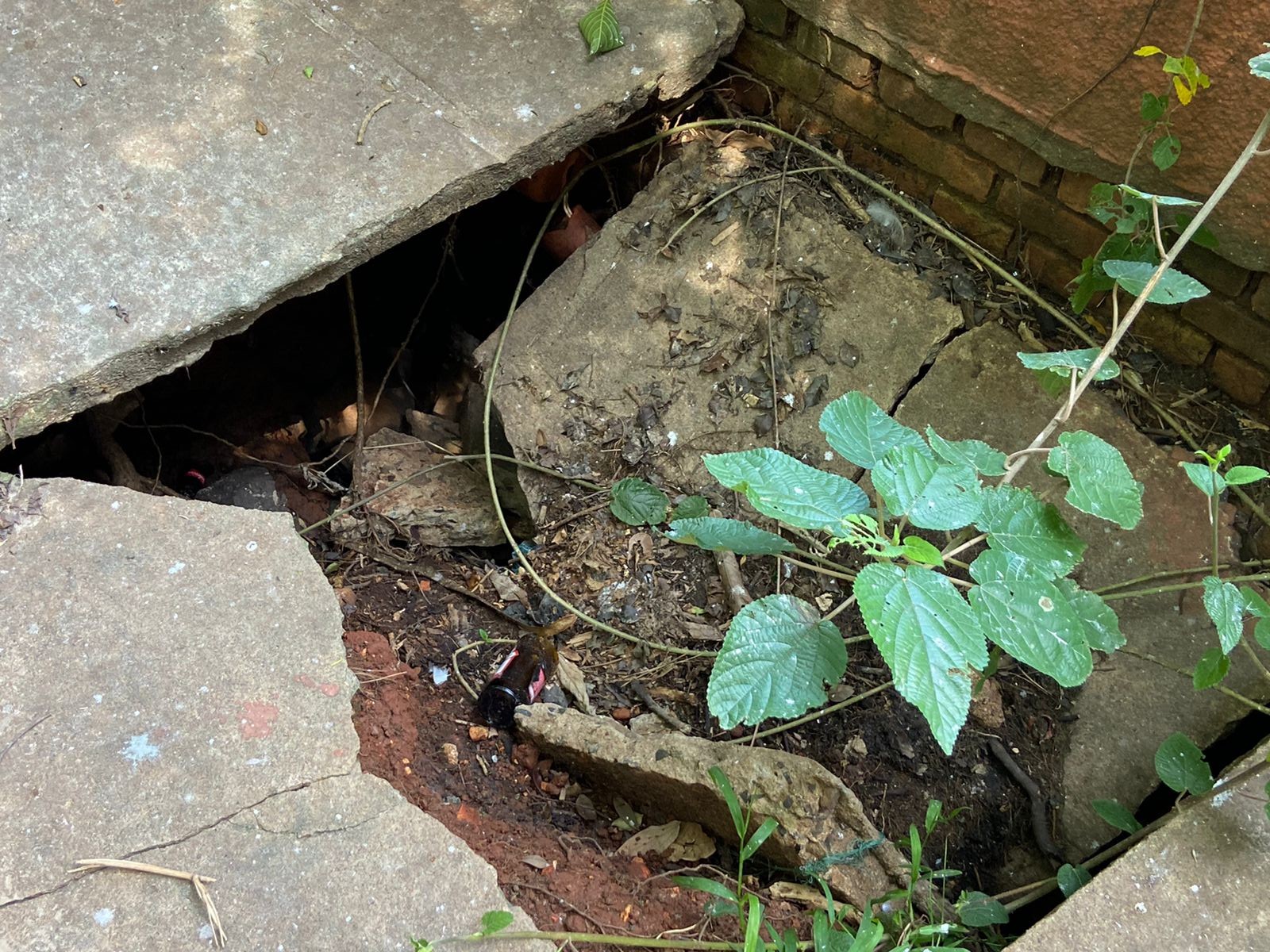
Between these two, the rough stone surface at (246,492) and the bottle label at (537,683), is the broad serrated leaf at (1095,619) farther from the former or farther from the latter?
the rough stone surface at (246,492)

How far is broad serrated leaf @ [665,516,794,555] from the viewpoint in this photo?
176 cm

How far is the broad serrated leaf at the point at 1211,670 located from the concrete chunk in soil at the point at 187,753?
1352mm

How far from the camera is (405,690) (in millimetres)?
2047

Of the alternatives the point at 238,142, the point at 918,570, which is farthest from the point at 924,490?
the point at 238,142

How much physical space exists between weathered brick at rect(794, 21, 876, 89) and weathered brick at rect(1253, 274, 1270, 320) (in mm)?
1137

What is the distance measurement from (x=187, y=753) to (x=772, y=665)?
986 millimetres

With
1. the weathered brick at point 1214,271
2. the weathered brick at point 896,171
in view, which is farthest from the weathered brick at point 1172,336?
the weathered brick at point 896,171

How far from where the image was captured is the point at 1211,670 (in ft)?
5.74

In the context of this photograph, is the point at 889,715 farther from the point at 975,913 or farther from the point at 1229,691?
the point at 1229,691

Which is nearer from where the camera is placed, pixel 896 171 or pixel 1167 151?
pixel 1167 151

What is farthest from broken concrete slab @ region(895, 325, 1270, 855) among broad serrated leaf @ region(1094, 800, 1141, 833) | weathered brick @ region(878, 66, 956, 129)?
weathered brick @ region(878, 66, 956, 129)

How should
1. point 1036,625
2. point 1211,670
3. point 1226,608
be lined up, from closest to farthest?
1. point 1036,625
2. point 1226,608
3. point 1211,670

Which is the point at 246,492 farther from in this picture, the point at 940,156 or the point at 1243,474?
the point at 1243,474

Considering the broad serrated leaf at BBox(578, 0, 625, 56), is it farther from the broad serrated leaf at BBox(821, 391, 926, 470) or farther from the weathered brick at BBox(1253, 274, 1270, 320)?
the weathered brick at BBox(1253, 274, 1270, 320)
